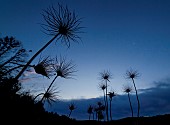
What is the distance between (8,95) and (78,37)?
5598 millimetres

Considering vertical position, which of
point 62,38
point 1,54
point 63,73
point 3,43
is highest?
point 3,43

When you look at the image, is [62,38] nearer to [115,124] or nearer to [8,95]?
[8,95]

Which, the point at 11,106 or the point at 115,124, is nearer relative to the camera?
the point at 11,106

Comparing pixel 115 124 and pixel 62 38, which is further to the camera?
pixel 115 124

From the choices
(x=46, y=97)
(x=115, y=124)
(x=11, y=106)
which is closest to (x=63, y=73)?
(x=46, y=97)

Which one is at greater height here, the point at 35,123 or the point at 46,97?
the point at 46,97

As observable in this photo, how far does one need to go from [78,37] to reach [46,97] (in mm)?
7964

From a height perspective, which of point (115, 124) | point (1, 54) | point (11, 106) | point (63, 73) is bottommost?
point (115, 124)

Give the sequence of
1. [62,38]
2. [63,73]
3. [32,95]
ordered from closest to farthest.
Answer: [62,38]
[63,73]
[32,95]

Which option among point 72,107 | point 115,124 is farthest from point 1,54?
point 115,124

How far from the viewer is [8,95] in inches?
321

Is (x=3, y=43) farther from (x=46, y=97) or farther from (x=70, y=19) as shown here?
(x=70, y=19)

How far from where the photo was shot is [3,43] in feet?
59.5

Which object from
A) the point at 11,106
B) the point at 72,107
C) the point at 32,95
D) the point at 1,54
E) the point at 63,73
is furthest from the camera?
the point at 72,107
